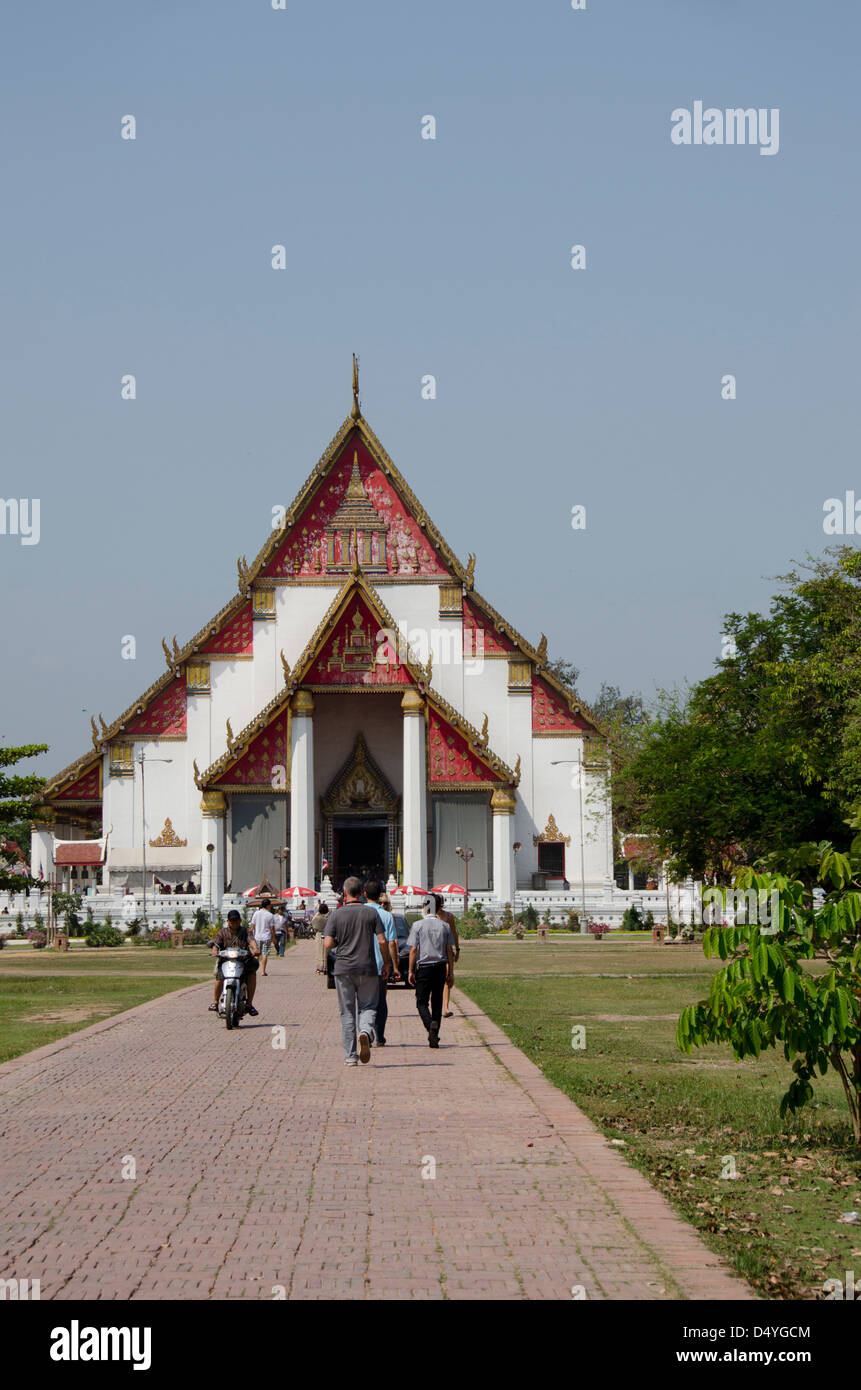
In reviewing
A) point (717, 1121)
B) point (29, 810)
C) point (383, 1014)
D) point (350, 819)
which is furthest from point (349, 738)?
point (717, 1121)

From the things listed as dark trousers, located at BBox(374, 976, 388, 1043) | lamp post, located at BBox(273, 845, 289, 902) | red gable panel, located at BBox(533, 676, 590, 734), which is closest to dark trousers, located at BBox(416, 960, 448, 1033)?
dark trousers, located at BBox(374, 976, 388, 1043)

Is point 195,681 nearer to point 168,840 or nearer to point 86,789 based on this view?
point 86,789

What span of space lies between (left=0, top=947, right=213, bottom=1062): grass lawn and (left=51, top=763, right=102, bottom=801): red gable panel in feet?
36.4

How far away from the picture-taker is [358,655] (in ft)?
176

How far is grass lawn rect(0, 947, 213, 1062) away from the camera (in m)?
19.7

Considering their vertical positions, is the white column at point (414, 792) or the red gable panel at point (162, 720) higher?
the red gable panel at point (162, 720)

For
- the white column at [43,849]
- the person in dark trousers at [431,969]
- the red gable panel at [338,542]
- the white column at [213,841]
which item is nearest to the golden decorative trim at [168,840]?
the white column at [213,841]

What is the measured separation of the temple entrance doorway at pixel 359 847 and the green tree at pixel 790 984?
45426 mm

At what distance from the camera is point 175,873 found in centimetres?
5438

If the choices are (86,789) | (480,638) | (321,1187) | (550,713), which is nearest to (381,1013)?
(321,1187)

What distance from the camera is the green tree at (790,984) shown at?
375 inches

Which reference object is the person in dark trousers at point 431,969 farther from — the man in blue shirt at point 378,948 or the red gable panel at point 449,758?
the red gable panel at point 449,758
